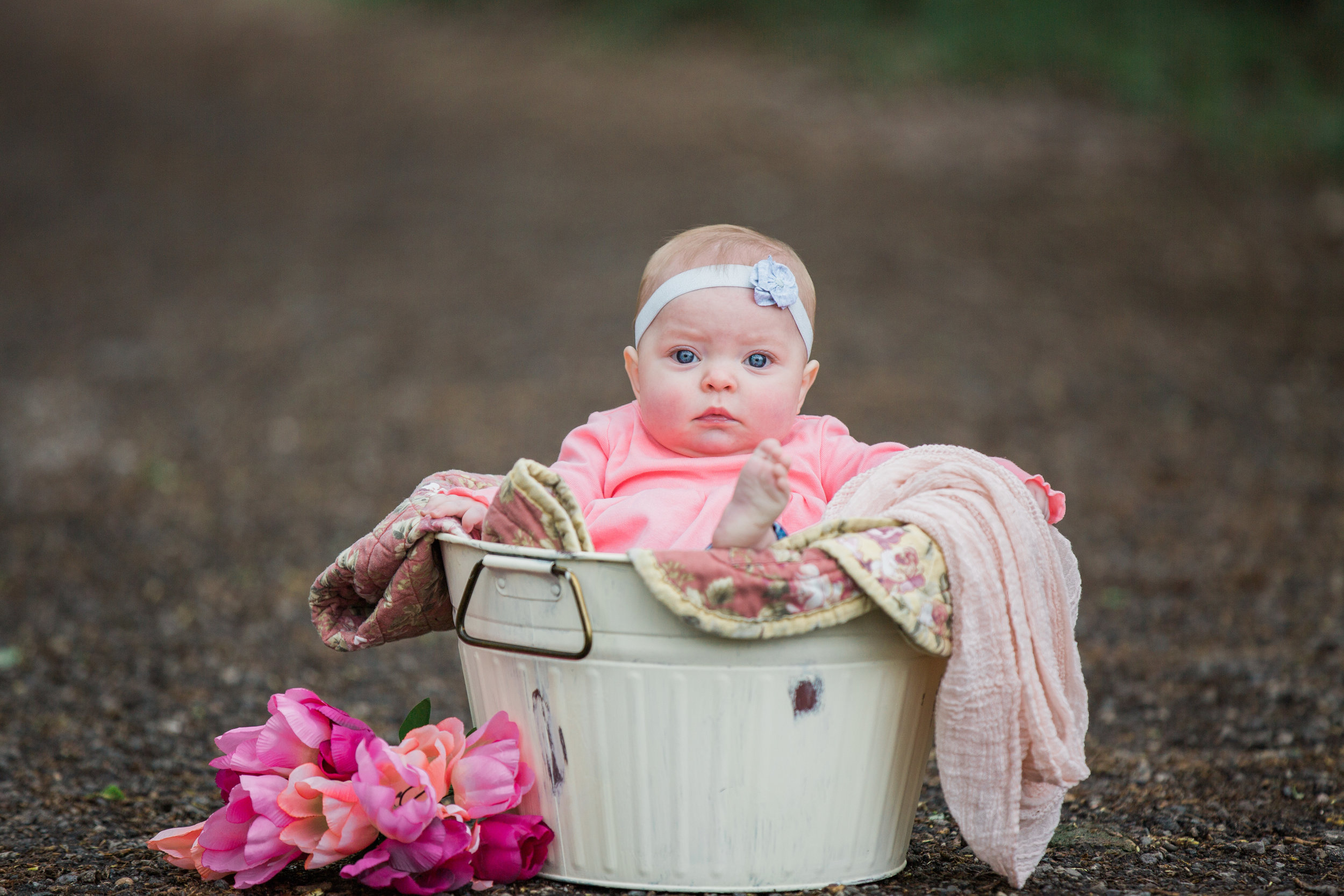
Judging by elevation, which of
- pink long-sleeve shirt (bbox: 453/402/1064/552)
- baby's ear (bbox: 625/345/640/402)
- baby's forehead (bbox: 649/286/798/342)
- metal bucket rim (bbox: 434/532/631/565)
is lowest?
metal bucket rim (bbox: 434/532/631/565)

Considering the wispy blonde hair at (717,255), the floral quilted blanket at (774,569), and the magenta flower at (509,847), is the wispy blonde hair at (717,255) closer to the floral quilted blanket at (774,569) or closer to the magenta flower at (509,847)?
the floral quilted blanket at (774,569)

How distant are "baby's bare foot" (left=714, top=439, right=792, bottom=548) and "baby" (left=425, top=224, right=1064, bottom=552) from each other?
108 millimetres

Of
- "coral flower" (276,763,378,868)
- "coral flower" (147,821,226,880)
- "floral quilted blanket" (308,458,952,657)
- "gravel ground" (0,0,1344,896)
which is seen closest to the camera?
"floral quilted blanket" (308,458,952,657)

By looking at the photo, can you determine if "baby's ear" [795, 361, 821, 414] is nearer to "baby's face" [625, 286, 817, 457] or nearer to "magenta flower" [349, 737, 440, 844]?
"baby's face" [625, 286, 817, 457]

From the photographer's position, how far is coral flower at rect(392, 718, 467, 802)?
175cm

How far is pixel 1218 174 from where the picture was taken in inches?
343

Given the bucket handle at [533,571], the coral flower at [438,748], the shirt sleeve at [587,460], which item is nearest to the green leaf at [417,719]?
the coral flower at [438,748]

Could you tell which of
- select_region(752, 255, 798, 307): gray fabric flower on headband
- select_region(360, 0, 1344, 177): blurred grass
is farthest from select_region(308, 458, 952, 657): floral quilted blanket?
select_region(360, 0, 1344, 177): blurred grass

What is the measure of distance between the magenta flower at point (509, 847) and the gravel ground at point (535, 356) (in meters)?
0.05

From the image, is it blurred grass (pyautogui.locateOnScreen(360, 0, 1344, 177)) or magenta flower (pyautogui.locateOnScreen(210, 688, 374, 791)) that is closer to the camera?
magenta flower (pyautogui.locateOnScreen(210, 688, 374, 791))

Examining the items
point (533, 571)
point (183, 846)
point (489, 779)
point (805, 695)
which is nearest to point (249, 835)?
point (183, 846)

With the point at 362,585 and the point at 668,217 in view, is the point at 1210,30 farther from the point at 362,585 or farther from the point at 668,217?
the point at 362,585

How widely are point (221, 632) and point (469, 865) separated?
2385 mm

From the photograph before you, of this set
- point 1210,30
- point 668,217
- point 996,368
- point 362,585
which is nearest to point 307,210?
point 668,217
